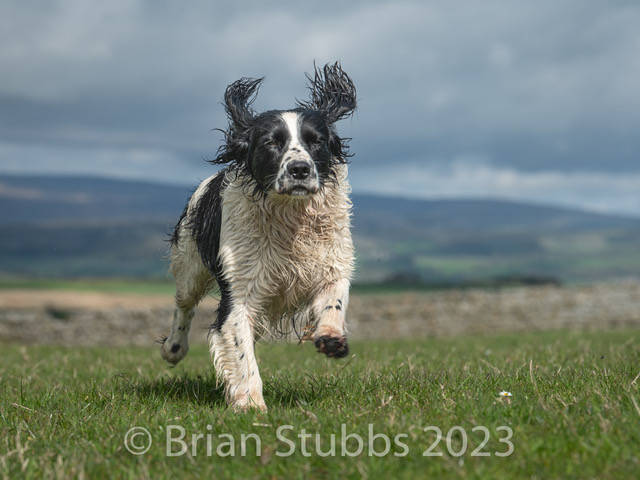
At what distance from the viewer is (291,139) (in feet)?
15.8

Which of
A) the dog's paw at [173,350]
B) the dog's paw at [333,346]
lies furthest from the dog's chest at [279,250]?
the dog's paw at [173,350]

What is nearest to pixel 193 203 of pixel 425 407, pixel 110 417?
pixel 110 417

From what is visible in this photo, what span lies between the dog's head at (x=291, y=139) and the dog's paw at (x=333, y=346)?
37.8 inches

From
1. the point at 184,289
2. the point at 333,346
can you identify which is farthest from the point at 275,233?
the point at 184,289

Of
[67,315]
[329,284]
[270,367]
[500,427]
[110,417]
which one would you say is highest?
[329,284]

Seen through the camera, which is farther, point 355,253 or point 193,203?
point 193,203

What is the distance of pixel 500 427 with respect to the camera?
3.41 metres

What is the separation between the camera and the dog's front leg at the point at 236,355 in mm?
4605

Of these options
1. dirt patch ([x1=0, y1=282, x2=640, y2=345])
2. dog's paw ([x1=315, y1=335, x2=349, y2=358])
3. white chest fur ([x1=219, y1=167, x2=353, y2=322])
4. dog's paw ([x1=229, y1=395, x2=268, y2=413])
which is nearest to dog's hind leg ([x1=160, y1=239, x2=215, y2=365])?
white chest fur ([x1=219, y1=167, x2=353, y2=322])

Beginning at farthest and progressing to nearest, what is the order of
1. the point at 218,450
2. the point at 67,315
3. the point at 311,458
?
the point at 67,315 → the point at 218,450 → the point at 311,458

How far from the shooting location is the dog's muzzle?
15.0 feet

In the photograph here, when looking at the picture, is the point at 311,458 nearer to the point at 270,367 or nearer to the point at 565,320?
the point at 270,367

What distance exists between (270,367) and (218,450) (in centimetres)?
367

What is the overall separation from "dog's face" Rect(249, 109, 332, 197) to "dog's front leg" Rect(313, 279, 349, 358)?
0.76 m
